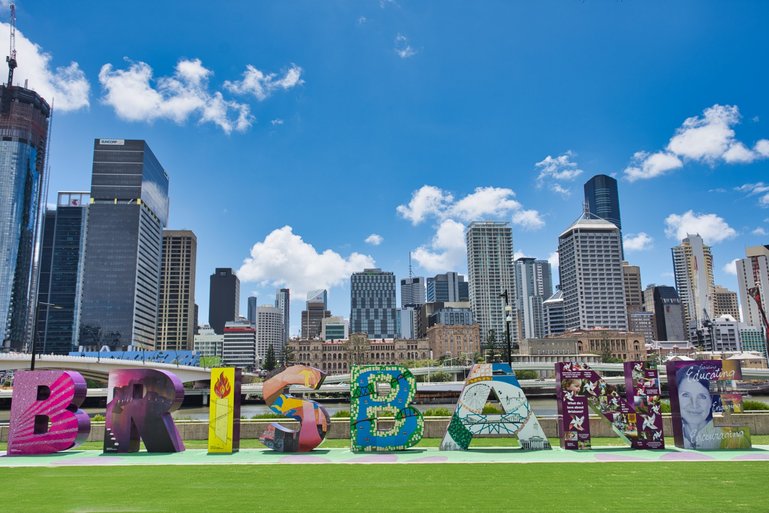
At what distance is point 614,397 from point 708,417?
11.8 feet

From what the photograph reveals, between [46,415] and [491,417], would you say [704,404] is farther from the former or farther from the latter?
[46,415]

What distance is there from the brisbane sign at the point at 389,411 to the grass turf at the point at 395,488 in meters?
4.06

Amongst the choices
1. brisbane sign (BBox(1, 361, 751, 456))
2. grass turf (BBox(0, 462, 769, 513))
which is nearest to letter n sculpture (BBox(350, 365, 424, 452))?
brisbane sign (BBox(1, 361, 751, 456))

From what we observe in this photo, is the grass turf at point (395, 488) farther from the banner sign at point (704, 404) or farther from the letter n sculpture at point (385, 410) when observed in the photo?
the banner sign at point (704, 404)

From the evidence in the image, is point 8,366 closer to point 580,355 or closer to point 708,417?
point 708,417

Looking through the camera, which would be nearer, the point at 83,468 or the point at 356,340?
the point at 83,468

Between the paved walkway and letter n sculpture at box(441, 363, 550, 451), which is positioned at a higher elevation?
letter n sculpture at box(441, 363, 550, 451)

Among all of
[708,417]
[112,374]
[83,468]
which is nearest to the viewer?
[83,468]

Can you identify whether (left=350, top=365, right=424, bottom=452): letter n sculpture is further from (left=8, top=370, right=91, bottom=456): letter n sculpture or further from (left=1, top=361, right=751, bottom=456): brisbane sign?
(left=8, top=370, right=91, bottom=456): letter n sculpture

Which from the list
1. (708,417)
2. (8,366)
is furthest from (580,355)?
(708,417)

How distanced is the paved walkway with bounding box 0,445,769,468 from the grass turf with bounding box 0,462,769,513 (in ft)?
4.04

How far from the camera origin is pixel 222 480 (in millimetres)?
17672

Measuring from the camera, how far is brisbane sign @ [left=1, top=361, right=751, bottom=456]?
23.9 meters

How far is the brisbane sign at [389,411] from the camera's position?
23.9m
